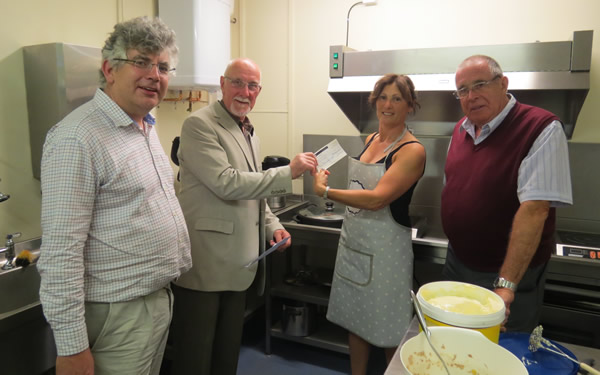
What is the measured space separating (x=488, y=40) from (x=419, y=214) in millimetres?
1044

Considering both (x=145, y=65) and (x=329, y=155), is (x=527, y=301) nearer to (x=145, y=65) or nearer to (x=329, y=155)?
(x=329, y=155)

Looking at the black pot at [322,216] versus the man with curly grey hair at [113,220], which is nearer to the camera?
the man with curly grey hair at [113,220]

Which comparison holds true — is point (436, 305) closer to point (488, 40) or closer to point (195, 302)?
point (195, 302)

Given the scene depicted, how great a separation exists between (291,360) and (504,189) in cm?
163

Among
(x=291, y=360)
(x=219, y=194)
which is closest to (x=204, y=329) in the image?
(x=219, y=194)

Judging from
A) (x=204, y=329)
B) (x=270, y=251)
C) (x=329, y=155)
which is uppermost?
(x=329, y=155)

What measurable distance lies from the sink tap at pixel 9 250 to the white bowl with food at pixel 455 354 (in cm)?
152

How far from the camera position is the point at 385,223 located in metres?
1.83

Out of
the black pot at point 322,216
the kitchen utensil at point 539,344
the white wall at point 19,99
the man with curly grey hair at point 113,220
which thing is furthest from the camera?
the black pot at point 322,216

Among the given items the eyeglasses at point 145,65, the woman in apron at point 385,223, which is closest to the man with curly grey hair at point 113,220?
the eyeglasses at point 145,65

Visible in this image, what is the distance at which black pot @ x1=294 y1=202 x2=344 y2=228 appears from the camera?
2361mm

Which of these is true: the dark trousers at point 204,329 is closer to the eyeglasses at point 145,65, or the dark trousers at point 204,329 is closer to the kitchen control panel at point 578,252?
the eyeglasses at point 145,65

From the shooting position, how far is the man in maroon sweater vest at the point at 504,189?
4.33ft

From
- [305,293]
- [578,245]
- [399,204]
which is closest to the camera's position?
[399,204]
